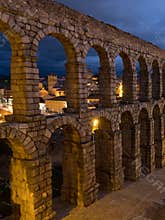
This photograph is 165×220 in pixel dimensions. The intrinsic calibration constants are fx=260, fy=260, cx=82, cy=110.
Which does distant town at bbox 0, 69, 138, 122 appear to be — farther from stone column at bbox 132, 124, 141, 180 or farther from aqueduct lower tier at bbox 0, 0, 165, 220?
stone column at bbox 132, 124, 141, 180

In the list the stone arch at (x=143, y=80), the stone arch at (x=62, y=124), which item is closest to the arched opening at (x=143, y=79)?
the stone arch at (x=143, y=80)

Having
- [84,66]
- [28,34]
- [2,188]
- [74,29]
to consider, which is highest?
[74,29]

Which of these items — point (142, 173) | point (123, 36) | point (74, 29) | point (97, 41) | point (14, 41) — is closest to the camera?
point (14, 41)

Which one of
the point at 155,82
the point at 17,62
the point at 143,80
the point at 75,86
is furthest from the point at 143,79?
the point at 17,62

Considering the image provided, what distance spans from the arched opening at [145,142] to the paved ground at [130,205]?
316cm

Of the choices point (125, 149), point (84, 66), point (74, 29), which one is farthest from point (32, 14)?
point (125, 149)

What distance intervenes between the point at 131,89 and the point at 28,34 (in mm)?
9903

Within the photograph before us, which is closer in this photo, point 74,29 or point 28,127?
point 28,127

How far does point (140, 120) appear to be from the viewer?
21906mm

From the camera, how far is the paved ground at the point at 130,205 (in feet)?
45.4

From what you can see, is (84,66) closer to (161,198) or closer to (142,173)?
(161,198)

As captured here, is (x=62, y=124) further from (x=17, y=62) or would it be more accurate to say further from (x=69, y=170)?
(x=17, y=62)

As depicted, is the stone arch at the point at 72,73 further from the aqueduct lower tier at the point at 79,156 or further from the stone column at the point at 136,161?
the stone column at the point at 136,161

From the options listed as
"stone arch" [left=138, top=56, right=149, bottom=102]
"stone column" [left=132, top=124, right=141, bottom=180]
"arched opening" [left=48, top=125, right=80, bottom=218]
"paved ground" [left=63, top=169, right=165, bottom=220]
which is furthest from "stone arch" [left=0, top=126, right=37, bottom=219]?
"stone arch" [left=138, top=56, right=149, bottom=102]
